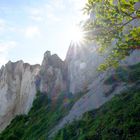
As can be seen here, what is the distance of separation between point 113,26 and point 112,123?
6870mm

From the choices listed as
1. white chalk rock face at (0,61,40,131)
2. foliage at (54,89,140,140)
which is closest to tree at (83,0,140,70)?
foliage at (54,89,140,140)

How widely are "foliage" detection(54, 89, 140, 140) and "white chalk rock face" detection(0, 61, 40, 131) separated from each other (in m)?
40.5

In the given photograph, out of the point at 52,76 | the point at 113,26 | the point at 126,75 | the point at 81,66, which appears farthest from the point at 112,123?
the point at 52,76

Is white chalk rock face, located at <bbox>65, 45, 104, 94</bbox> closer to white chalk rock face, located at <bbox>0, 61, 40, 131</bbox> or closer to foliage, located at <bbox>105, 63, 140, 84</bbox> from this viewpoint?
white chalk rock face, located at <bbox>0, 61, 40, 131</bbox>

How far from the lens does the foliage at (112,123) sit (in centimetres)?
1938

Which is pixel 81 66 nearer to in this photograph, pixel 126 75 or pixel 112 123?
pixel 126 75

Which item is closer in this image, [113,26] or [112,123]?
[113,26]

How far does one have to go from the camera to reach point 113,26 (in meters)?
18.0

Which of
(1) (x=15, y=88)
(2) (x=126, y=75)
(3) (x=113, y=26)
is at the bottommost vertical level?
(2) (x=126, y=75)

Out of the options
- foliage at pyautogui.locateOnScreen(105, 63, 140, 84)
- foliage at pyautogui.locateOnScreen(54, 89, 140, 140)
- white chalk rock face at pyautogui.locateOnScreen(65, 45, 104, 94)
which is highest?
white chalk rock face at pyautogui.locateOnScreen(65, 45, 104, 94)

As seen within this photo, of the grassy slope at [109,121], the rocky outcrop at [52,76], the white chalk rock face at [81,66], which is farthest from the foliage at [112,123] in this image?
the rocky outcrop at [52,76]

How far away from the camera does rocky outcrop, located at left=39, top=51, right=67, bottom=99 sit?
2265 inches

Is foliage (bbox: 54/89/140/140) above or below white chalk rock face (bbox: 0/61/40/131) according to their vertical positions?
below

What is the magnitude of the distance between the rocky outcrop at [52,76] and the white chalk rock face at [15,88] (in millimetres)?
4852
